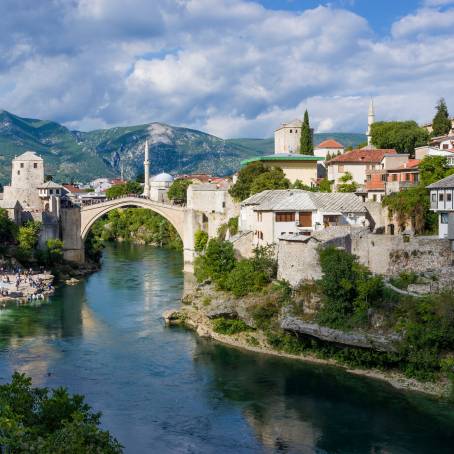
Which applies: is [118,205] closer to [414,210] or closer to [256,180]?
[256,180]

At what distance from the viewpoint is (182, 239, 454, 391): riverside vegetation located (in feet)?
65.0

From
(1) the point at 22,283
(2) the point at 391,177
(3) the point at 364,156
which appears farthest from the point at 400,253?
(1) the point at 22,283

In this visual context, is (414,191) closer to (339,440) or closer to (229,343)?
(229,343)

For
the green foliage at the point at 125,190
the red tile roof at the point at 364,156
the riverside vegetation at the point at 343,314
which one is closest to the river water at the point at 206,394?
the riverside vegetation at the point at 343,314

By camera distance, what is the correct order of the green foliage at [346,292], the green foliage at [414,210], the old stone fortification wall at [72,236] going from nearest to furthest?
the green foliage at [346,292]
the green foliage at [414,210]
the old stone fortification wall at [72,236]

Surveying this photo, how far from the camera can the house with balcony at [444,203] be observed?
75.4ft

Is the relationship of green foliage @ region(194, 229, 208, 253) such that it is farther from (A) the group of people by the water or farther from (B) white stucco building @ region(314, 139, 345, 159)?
(B) white stucco building @ region(314, 139, 345, 159)

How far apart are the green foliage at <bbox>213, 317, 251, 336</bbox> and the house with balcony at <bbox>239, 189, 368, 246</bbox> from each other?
411 centimetres

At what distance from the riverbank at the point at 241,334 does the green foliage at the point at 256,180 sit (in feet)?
24.6

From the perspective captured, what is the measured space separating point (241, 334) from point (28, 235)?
19.7m

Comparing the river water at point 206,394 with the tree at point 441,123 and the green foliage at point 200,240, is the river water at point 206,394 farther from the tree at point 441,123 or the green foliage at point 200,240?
the tree at point 441,123

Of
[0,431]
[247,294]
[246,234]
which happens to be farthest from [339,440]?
[246,234]

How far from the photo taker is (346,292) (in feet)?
71.6

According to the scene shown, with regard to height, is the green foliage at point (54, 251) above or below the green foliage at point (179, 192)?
below
